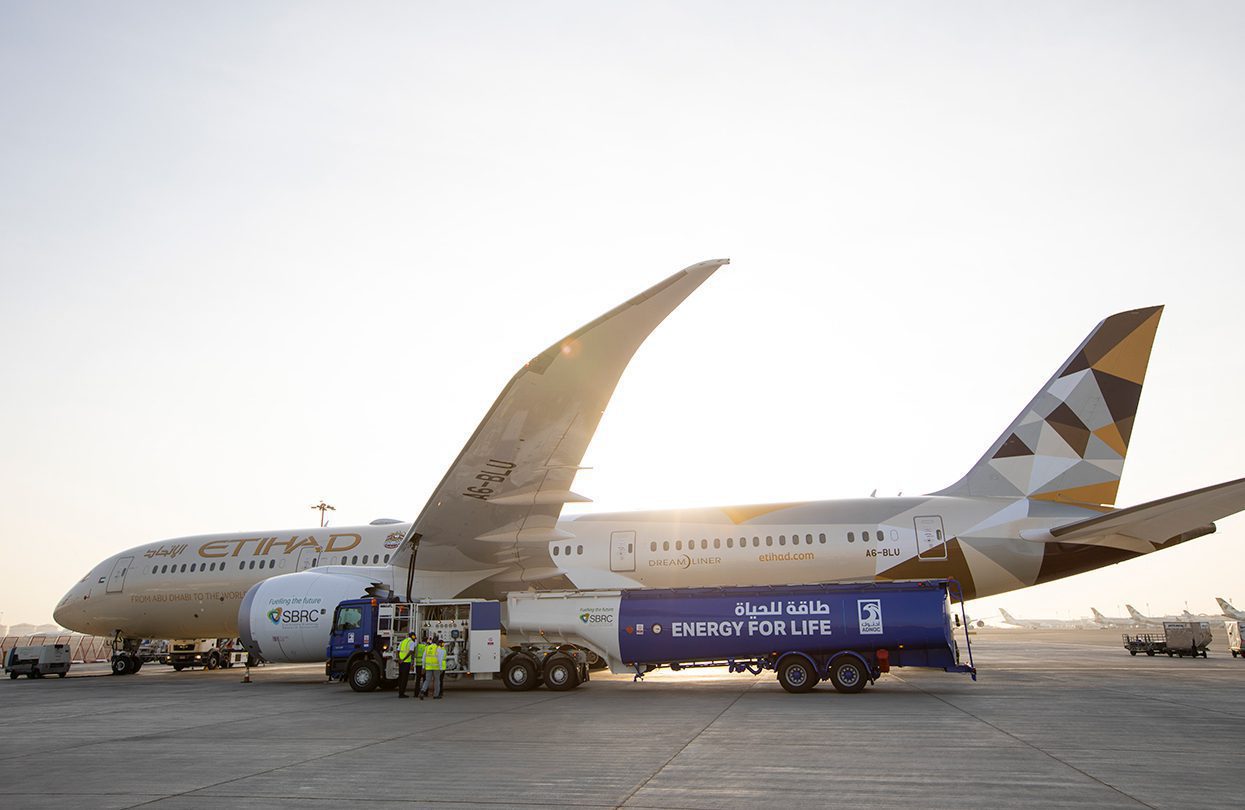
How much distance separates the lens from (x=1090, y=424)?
19.1 m

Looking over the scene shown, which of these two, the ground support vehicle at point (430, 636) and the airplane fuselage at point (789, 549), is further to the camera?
the airplane fuselage at point (789, 549)

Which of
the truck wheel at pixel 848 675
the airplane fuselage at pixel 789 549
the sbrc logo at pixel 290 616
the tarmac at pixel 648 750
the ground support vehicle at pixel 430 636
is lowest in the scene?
the tarmac at pixel 648 750

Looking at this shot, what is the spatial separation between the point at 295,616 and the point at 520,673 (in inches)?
220

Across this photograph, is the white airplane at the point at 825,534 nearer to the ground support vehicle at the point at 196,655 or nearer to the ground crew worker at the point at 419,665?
the ground crew worker at the point at 419,665

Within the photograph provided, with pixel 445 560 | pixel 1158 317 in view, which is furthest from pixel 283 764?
pixel 1158 317

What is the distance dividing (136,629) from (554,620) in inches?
620

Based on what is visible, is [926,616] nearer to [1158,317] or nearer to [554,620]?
[554,620]

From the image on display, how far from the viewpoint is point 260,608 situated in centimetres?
1831

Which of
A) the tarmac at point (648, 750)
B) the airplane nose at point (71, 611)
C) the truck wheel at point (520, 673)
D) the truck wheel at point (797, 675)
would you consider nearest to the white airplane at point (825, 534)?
the truck wheel at point (520, 673)

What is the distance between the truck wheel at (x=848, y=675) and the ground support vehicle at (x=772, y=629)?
0.7 inches

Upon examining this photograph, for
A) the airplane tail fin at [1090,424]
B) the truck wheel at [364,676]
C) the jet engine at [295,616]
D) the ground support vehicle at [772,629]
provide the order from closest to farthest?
the ground support vehicle at [772,629]
the truck wheel at [364,676]
the jet engine at [295,616]
the airplane tail fin at [1090,424]

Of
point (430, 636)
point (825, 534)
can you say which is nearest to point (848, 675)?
point (825, 534)

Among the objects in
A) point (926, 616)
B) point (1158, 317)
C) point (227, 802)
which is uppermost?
point (1158, 317)

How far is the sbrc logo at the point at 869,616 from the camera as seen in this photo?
14.6 m
